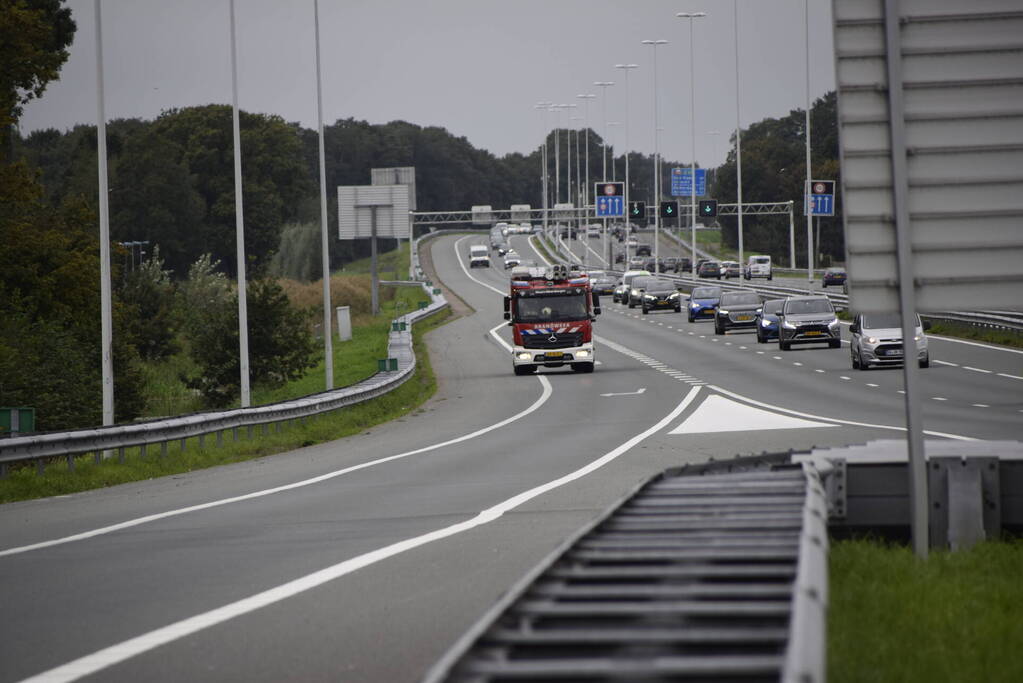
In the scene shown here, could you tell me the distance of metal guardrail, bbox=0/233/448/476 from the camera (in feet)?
68.0

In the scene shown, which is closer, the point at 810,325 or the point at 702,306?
the point at 810,325

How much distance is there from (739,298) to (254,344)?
23.6 meters

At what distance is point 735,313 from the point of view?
65.9 metres

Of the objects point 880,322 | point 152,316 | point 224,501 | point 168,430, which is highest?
point 152,316

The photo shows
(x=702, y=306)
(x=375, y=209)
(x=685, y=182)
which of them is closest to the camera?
(x=702, y=306)

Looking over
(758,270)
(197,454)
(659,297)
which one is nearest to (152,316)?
(659,297)

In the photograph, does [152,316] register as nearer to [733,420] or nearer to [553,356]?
[553,356]

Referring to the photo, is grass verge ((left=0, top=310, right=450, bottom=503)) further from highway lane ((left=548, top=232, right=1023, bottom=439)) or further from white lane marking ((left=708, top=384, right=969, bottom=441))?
highway lane ((left=548, top=232, right=1023, bottom=439))

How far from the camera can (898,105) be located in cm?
1019

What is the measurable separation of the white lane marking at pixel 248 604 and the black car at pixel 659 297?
227 feet

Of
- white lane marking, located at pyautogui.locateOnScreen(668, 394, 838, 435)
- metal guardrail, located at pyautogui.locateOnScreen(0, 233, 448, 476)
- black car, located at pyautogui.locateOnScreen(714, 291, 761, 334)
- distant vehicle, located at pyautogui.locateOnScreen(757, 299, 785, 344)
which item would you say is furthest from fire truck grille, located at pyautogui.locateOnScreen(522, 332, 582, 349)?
black car, located at pyautogui.locateOnScreen(714, 291, 761, 334)

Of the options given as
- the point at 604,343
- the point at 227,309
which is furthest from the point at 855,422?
the point at 604,343

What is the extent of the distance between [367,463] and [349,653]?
50.8 feet

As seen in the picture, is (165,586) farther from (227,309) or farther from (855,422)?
(227,309)
